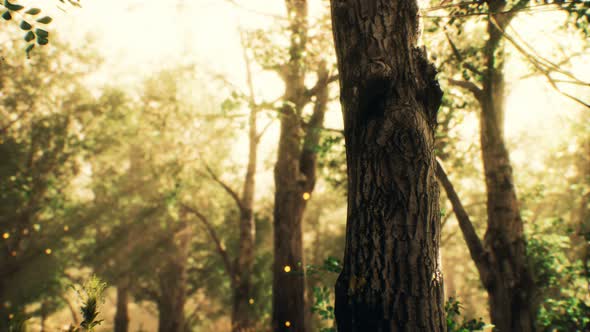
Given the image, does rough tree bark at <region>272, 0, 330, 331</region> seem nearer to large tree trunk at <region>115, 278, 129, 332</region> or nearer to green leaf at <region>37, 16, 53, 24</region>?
green leaf at <region>37, 16, 53, 24</region>

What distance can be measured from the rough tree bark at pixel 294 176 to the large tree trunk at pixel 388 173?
415cm

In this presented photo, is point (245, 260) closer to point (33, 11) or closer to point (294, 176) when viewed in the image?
point (294, 176)

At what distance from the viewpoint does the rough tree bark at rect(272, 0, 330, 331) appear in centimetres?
684

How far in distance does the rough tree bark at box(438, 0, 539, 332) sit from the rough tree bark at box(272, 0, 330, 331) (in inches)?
121

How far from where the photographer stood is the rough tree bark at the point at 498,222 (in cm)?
562

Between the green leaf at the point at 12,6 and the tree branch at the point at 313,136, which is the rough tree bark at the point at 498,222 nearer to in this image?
the tree branch at the point at 313,136

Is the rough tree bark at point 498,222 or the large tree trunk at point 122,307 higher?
the rough tree bark at point 498,222

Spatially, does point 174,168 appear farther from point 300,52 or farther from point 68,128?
point 68,128

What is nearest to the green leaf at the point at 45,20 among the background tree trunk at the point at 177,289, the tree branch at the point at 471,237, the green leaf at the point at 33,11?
the green leaf at the point at 33,11

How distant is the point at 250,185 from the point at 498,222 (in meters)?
7.93

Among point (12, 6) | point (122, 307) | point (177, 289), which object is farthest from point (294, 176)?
point (122, 307)

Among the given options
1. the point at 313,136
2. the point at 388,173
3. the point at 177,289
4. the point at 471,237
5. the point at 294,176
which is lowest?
the point at 177,289

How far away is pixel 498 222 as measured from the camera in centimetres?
613

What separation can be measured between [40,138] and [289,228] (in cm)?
1485
